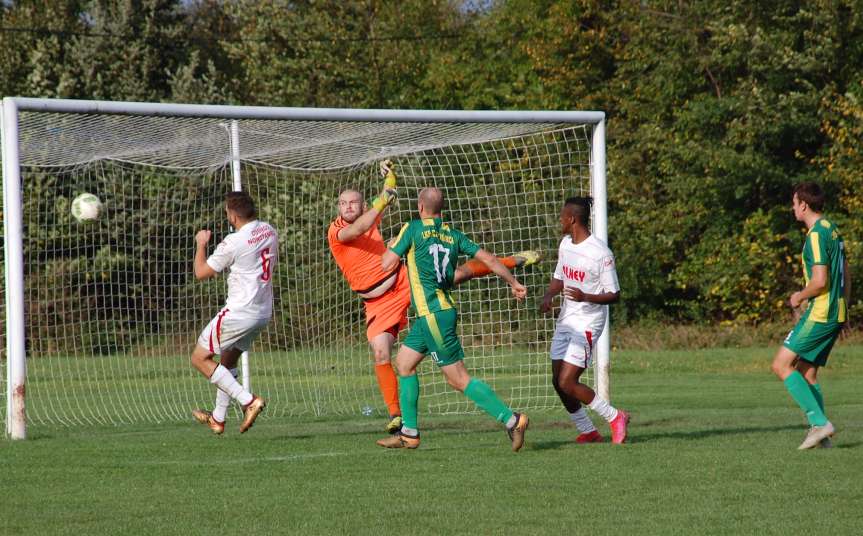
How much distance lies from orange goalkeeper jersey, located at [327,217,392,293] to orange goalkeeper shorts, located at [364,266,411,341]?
0.13 meters

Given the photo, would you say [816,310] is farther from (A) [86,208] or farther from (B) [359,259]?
(A) [86,208]

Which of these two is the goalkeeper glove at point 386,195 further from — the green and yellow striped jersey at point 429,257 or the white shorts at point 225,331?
the white shorts at point 225,331

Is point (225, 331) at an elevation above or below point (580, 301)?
below

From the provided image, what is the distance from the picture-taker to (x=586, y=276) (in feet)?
30.8

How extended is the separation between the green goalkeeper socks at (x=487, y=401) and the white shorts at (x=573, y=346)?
694 millimetres

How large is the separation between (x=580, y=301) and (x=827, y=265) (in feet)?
5.84

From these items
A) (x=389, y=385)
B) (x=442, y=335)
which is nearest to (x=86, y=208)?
(x=389, y=385)

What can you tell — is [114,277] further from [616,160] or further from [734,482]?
[734,482]

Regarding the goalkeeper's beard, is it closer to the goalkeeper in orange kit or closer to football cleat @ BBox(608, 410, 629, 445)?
the goalkeeper in orange kit

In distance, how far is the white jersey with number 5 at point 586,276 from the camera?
936cm

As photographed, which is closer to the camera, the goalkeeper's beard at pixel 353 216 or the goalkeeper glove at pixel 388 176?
the goalkeeper glove at pixel 388 176

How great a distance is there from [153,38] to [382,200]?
24757 millimetres

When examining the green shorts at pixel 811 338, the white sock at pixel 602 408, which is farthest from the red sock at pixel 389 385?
the green shorts at pixel 811 338

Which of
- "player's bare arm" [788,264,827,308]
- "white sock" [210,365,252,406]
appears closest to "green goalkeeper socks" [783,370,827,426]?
"player's bare arm" [788,264,827,308]
